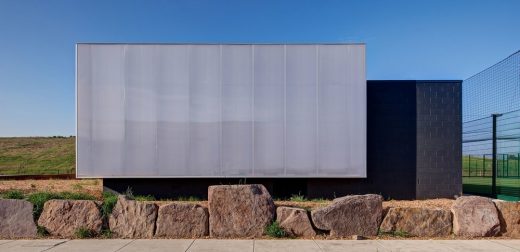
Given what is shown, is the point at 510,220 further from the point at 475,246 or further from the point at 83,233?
the point at 83,233

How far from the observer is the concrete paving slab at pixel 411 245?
735 centimetres

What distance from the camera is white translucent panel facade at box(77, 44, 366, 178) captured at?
13.7 m

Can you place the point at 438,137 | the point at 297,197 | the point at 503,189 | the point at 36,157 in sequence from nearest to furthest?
the point at 297,197 → the point at 438,137 → the point at 503,189 → the point at 36,157

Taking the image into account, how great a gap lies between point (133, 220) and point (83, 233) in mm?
1020

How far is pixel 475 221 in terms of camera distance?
8.40 m

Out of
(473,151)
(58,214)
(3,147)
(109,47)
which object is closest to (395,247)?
(58,214)

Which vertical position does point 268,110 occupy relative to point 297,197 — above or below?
above

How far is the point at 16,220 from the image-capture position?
27.6 ft

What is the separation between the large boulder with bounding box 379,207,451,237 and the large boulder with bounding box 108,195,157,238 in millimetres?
4818

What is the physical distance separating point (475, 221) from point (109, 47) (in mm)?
12003

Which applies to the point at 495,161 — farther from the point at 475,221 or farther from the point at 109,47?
the point at 109,47

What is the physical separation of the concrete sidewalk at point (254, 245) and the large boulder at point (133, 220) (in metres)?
0.30

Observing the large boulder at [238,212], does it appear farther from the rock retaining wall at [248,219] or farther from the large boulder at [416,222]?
the large boulder at [416,222]

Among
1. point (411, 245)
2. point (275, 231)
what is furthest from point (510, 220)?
point (275, 231)
